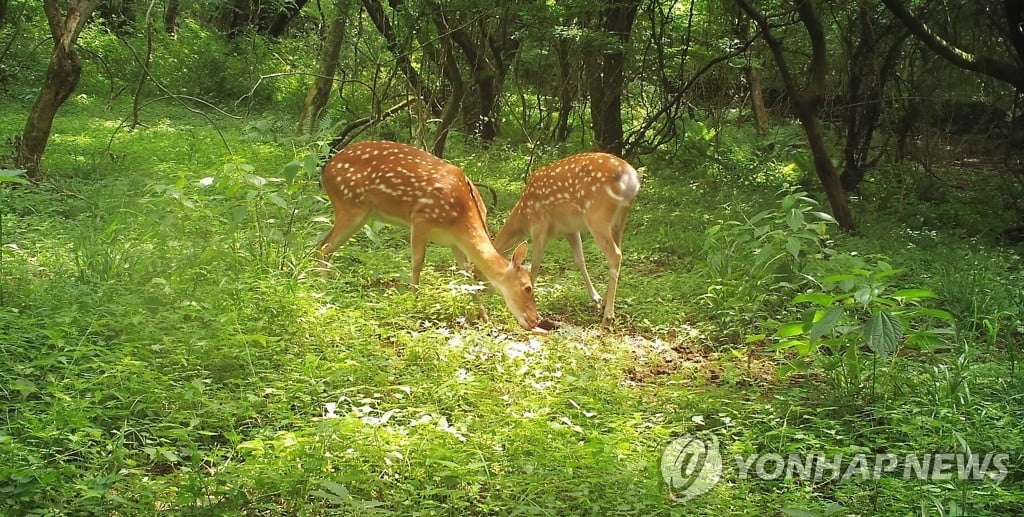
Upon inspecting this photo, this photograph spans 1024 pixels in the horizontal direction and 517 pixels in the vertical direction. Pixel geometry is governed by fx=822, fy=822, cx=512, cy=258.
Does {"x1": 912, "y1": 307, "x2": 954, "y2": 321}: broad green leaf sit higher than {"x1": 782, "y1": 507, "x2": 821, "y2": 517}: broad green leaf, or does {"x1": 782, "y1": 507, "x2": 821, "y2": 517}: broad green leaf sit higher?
{"x1": 912, "y1": 307, "x2": 954, "y2": 321}: broad green leaf

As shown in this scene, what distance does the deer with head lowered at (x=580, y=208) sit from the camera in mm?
5809

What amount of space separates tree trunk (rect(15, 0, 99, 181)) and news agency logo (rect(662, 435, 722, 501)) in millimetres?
6086

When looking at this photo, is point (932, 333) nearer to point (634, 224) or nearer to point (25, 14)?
point (634, 224)

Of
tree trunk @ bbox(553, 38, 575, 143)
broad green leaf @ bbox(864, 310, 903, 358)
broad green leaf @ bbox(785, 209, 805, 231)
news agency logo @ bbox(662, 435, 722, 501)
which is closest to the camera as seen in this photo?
news agency logo @ bbox(662, 435, 722, 501)

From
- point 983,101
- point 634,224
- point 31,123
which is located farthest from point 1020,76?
point 31,123

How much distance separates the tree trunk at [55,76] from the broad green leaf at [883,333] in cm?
643

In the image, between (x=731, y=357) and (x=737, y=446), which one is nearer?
(x=737, y=446)

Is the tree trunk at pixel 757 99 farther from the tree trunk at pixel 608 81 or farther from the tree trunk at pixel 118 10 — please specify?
the tree trunk at pixel 118 10

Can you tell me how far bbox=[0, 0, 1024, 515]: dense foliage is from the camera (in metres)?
2.93

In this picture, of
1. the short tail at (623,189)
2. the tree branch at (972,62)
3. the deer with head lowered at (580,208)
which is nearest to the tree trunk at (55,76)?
the deer with head lowered at (580,208)

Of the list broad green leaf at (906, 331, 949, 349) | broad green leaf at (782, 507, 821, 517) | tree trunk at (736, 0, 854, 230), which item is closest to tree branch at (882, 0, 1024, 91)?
tree trunk at (736, 0, 854, 230)

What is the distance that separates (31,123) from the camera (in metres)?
7.04

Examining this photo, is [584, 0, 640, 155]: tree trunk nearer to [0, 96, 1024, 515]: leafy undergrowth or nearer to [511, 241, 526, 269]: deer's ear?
[0, 96, 1024, 515]: leafy undergrowth

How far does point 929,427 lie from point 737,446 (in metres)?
0.78
